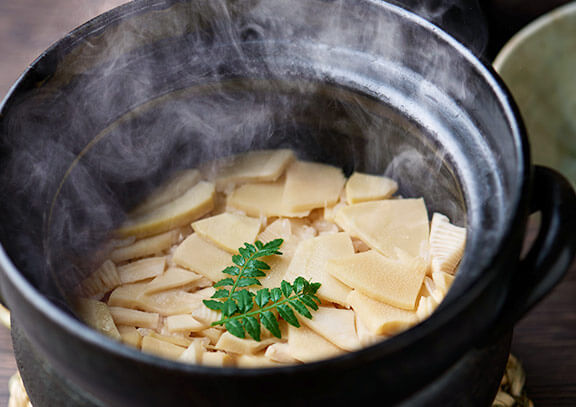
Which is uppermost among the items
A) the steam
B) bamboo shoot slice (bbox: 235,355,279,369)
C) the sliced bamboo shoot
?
the steam

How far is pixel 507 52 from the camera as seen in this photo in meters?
2.37

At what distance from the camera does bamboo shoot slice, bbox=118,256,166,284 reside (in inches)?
62.5

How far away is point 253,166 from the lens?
72.1 inches

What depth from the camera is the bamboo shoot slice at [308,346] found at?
135cm

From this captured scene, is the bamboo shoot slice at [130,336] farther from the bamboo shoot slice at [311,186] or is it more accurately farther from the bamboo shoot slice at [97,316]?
the bamboo shoot slice at [311,186]

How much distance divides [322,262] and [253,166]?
16.6 inches

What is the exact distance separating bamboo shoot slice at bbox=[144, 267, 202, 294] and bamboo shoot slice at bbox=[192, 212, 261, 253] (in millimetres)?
112

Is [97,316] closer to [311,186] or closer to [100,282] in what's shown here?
[100,282]

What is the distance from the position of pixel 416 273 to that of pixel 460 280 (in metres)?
0.38

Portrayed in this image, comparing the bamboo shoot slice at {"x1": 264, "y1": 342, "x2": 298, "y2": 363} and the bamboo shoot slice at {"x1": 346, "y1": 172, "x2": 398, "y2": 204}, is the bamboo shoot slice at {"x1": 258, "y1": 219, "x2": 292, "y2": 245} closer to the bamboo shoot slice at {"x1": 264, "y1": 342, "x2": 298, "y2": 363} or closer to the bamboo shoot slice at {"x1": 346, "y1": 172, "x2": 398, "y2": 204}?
the bamboo shoot slice at {"x1": 346, "y1": 172, "x2": 398, "y2": 204}

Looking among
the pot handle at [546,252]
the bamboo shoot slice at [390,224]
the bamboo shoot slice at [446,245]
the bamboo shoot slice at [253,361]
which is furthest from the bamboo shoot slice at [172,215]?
the pot handle at [546,252]

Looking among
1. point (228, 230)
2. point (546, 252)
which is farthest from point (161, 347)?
point (546, 252)

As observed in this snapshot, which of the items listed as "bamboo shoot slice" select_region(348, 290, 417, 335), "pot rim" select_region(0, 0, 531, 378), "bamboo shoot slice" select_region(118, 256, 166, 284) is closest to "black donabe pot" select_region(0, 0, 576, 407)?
"pot rim" select_region(0, 0, 531, 378)

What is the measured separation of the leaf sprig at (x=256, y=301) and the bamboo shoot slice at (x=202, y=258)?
7cm
